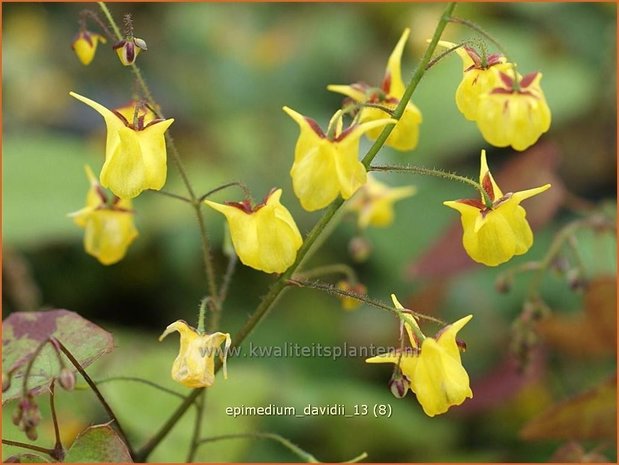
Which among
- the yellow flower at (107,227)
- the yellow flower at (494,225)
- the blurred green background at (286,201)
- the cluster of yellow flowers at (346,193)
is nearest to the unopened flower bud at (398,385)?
the cluster of yellow flowers at (346,193)

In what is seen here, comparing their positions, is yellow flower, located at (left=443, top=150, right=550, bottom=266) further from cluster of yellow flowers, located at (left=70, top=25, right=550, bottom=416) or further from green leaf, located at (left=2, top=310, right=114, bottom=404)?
green leaf, located at (left=2, top=310, right=114, bottom=404)

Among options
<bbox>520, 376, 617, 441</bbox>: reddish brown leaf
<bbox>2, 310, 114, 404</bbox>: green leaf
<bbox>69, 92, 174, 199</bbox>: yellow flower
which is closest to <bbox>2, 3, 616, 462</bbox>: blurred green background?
<bbox>2, 310, 114, 404</bbox>: green leaf

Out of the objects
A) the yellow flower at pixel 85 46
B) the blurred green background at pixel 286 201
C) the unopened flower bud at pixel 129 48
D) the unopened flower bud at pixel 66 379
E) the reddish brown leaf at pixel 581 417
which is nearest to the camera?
the unopened flower bud at pixel 66 379

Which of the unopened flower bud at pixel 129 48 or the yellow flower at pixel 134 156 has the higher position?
the unopened flower bud at pixel 129 48

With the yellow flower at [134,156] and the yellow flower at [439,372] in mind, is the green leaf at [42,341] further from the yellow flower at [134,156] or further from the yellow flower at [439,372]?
the yellow flower at [439,372]

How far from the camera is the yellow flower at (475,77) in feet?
2.90

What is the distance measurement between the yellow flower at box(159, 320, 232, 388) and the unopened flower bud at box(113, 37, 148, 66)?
26 cm

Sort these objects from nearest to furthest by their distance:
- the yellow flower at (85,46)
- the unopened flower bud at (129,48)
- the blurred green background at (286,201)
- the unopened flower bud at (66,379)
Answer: the unopened flower bud at (66,379)
the unopened flower bud at (129,48)
the yellow flower at (85,46)
the blurred green background at (286,201)

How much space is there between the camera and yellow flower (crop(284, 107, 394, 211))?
781 millimetres

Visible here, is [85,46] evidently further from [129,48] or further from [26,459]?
[26,459]

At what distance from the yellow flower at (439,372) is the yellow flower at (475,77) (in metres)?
0.23

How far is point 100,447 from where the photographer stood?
83 cm

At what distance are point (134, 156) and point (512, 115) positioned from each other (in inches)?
14.4

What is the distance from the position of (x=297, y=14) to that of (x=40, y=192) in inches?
39.5
